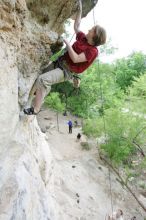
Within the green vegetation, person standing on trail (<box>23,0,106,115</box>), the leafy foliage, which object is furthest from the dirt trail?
the leafy foliage

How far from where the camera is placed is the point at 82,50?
265 inches

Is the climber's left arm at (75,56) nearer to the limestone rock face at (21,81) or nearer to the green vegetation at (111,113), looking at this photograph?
the limestone rock face at (21,81)

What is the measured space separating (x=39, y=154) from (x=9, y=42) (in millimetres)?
5062

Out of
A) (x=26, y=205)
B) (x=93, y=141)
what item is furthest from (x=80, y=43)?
(x=93, y=141)

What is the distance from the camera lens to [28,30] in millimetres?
7297

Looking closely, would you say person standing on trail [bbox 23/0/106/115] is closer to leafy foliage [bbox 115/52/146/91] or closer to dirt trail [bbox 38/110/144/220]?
dirt trail [bbox 38/110/144/220]

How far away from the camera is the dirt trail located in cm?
1528

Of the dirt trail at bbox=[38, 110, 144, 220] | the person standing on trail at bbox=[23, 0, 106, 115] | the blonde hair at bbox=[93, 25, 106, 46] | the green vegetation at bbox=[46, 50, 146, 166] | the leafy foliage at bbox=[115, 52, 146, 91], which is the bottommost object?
the dirt trail at bbox=[38, 110, 144, 220]

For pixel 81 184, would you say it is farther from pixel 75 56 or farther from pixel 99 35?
pixel 99 35

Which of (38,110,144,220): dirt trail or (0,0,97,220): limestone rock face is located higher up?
(0,0,97,220): limestone rock face

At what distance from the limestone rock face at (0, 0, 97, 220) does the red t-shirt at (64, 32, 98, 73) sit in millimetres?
1000

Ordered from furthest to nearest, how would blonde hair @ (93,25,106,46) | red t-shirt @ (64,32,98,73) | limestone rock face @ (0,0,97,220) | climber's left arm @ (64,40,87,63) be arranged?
1. red t-shirt @ (64,32,98,73)
2. climber's left arm @ (64,40,87,63)
3. limestone rock face @ (0,0,97,220)
4. blonde hair @ (93,25,106,46)

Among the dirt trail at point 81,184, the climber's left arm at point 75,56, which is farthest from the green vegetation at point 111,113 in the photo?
the climber's left arm at point 75,56

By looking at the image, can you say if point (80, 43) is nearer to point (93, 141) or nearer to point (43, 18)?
point (43, 18)
